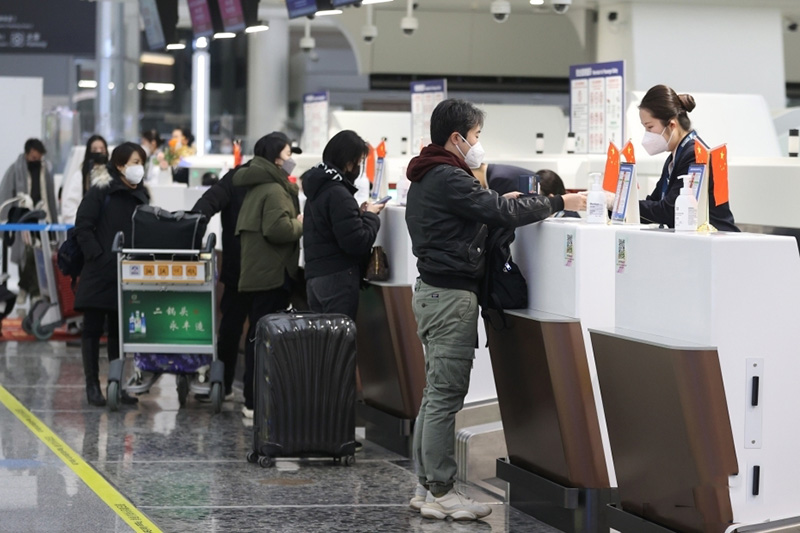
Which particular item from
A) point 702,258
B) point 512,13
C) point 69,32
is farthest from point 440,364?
point 69,32

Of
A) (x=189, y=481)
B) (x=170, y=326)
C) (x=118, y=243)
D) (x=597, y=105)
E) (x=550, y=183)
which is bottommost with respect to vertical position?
(x=189, y=481)

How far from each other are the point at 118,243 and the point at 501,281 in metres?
3.14

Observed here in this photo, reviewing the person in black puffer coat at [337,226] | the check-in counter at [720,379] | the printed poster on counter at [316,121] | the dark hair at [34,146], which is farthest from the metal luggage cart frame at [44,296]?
the check-in counter at [720,379]

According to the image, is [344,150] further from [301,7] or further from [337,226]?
[301,7]

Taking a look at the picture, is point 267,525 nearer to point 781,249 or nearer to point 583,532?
point 583,532

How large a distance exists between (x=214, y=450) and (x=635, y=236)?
305 centimetres

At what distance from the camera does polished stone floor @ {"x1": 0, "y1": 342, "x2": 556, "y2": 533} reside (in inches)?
198

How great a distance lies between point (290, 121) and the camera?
83.1ft

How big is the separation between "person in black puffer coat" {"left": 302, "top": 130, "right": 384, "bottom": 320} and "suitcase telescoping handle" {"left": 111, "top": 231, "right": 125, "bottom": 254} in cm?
137

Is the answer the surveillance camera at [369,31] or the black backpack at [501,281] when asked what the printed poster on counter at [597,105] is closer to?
the surveillance camera at [369,31]

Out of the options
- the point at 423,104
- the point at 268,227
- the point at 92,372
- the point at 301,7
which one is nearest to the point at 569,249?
the point at 268,227

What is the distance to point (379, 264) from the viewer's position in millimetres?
6395

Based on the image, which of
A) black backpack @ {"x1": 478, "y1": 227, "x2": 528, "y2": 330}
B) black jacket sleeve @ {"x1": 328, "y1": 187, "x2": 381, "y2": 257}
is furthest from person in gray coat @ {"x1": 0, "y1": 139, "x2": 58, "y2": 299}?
black backpack @ {"x1": 478, "y1": 227, "x2": 528, "y2": 330}

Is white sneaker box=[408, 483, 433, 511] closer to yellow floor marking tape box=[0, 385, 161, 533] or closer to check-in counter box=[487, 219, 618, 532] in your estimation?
check-in counter box=[487, 219, 618, 532]
